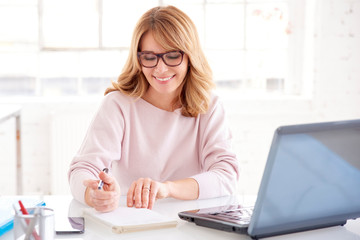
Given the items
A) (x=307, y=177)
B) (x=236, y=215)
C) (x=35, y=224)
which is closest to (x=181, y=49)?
(x=236, y=215)

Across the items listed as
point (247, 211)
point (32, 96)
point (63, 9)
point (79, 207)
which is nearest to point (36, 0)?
point (63, 9)

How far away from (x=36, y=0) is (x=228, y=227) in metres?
3.00

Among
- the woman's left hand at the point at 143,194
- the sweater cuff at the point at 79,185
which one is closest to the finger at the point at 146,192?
the woman's left hand at the point at 143,194

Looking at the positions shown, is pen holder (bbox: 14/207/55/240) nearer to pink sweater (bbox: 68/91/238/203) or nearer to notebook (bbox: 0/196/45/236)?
notebook (bbox: 0/196/45/236)

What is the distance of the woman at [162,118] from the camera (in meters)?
1.84

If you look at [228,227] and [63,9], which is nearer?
[228,227]

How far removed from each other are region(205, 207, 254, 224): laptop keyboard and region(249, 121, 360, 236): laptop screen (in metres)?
0.11

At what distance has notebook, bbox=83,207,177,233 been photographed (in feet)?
4.14

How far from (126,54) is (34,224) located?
9.57 ft

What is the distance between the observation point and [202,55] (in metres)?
2.00

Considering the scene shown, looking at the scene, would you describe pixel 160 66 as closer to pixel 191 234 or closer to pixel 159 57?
pixel 159 57

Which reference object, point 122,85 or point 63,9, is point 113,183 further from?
point 63,9

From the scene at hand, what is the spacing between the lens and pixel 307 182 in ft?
3.72

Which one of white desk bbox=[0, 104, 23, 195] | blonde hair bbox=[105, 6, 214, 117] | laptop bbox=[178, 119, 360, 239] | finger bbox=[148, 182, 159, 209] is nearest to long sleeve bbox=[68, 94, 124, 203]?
blonde hair bbox=[105, 6, 214, 117]
